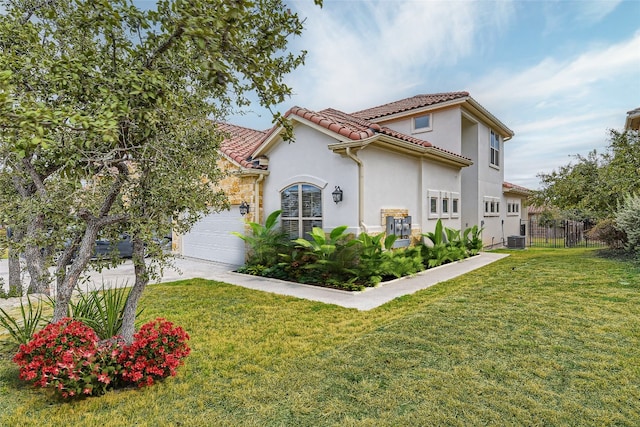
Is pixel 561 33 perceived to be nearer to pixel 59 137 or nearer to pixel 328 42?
pixel 328 42

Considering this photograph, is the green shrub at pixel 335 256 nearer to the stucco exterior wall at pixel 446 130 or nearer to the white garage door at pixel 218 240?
the white garage door at pixel 218 240

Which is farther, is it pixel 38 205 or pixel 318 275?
pixel 318 275

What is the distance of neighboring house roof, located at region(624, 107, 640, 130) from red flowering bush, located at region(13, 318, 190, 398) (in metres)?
16.0

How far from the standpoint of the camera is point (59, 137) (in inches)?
123

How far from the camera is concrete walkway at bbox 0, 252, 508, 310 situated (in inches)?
292

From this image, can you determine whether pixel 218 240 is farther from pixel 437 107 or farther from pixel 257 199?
pixel 437 107

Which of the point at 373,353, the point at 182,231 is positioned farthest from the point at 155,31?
the point at 373,353

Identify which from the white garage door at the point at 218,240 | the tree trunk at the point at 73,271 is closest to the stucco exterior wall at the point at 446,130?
the white garage door at the point at 218,240

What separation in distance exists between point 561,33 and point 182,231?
12794 millimetres

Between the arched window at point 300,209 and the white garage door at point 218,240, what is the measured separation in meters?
1.99

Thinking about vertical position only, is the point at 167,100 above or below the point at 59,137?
above

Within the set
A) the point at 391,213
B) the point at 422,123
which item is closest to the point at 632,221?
the point at 391,213

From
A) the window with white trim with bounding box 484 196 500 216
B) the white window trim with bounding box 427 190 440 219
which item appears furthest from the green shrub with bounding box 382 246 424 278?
the window with white trim with bounding box 484 196 500 216

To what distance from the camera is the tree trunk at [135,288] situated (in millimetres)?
3916
